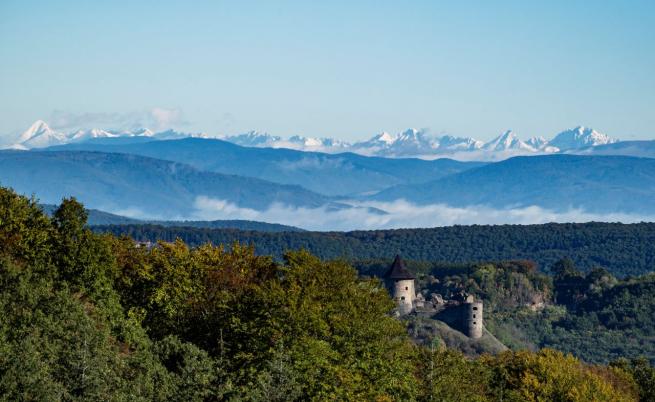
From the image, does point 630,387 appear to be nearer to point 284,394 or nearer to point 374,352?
point 374,352

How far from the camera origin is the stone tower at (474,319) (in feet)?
499

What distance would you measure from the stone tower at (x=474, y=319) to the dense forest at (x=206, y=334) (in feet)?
226

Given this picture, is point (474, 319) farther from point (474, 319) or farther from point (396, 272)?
point (396, 272)

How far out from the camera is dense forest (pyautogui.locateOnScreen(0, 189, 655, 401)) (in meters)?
53.4

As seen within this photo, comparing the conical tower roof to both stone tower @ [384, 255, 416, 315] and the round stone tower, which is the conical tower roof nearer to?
stone tower @ [384, 255, 416, 315]

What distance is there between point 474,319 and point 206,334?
88288 millimetres

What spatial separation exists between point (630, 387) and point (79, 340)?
4089cm

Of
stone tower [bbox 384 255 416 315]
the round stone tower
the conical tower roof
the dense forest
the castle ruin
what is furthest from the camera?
the conical tower roof

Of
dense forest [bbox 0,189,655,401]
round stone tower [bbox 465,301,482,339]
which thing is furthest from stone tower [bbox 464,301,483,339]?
dense forest [bbox 0,189,655,401]

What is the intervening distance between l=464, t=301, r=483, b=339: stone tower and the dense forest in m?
68.9

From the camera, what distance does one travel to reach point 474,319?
500 ft

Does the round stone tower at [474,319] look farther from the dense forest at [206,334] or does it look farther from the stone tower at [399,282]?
the dense forest at [206,334]

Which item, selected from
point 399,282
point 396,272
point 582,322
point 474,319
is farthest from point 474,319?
point 582,322

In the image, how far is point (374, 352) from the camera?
62.8 metres
